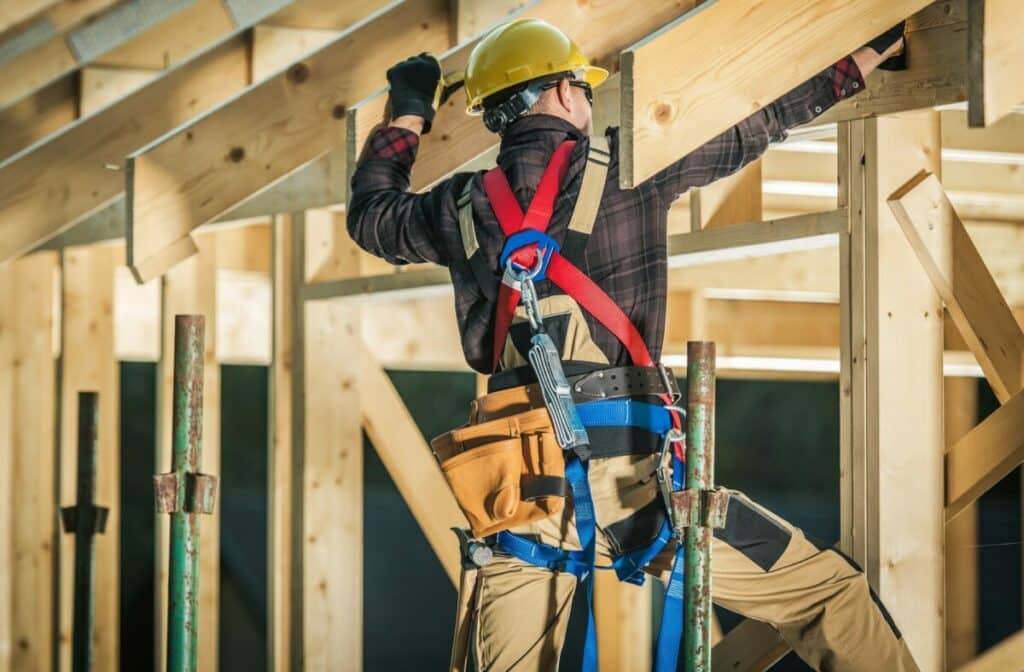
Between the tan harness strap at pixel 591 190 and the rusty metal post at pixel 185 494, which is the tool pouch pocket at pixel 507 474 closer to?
the tan harness strap at pixel 591 190

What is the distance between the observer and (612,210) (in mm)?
2453

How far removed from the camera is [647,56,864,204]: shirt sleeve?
2.46 m

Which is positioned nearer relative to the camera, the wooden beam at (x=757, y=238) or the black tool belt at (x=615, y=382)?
the black tool belt at (x=615, y=382)

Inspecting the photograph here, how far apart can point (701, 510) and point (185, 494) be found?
1090 mm

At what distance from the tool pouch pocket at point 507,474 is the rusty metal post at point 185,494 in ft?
1.94

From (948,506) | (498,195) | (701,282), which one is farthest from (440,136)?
(701,282)

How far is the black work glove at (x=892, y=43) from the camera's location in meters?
2.58

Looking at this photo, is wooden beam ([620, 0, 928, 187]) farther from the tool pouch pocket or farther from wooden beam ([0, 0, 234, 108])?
wooden beam ([0, 0, 234, 108])

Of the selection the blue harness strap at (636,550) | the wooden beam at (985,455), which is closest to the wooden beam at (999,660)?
the wooden beam at (985,455)

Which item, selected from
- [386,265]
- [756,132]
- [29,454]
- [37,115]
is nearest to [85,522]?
[386,265]

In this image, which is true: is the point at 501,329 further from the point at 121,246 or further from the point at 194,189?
the point at 121,246

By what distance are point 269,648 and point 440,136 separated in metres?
2.59

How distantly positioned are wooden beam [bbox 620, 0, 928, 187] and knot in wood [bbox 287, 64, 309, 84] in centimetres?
143

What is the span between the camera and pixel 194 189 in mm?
3453
